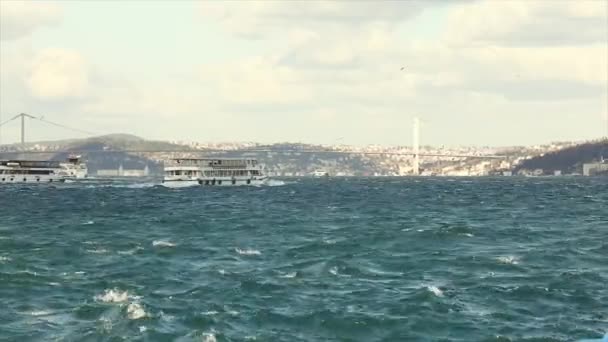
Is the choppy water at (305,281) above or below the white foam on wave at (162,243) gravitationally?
below

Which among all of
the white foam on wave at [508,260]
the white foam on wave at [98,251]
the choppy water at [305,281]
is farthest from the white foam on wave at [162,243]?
the white foam on wave at [508,260]

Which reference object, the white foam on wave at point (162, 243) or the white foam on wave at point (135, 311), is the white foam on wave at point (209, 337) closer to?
the white foam on wave at point (135, 311)

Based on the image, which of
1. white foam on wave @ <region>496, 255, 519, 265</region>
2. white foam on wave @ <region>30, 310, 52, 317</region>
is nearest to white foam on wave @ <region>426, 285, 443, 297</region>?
white foam on wave @ <region>496, 255, 519, 265</region>

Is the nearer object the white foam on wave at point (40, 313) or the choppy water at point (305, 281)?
the choppy water at point (305, 281)

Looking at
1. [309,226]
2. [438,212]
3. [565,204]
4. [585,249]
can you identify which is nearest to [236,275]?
[585,249]

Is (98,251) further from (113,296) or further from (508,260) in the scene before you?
(508,260)

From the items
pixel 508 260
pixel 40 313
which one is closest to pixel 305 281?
pixel 40 313

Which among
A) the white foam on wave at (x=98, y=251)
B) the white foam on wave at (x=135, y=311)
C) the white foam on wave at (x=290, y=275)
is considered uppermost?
the white foam on wave at (x=98, y=251)
